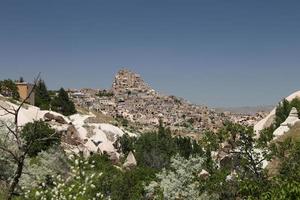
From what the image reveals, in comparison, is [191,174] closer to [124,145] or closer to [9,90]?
[124,145]

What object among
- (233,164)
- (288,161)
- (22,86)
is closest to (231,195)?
(233,164)

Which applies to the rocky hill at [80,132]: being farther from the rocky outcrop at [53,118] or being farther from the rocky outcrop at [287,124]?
the rocky outcrop at [287,124]

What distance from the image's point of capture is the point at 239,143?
114ft

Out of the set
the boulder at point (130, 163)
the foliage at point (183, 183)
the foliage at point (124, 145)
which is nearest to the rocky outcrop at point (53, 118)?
the foliage at point (124, 145)

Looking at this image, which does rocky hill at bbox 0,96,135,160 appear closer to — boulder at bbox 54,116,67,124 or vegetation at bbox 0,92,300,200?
boulder at bbox 54,116,67,124

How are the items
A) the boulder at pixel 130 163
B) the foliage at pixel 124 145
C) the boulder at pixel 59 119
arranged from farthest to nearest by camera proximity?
1. the foliage at pixel 124 145
2. the boulder at pixel 59 119
3. the boulder at pixel 130 163

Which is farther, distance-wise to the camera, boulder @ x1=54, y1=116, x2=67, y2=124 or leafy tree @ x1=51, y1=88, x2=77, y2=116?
leafy tree @ x1=51, y1=88, x2=77, y2=116

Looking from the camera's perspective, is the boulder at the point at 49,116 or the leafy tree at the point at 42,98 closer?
the boulder at the point at 49,116

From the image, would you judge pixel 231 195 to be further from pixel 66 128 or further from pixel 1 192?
pixel 66 128

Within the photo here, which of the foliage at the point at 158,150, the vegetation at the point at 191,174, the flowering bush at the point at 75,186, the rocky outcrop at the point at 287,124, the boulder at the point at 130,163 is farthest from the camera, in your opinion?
the foliage at the point at 158,150

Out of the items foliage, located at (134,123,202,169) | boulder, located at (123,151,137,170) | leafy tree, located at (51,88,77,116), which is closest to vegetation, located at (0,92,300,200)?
boulder, located at (123,151,137,170)

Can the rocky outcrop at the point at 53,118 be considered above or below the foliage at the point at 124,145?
above

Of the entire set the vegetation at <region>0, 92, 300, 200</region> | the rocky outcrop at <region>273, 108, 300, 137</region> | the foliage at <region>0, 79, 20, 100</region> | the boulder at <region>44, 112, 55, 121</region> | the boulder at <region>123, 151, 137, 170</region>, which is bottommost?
the boulder at <region>123, 151, 137, 170</region>

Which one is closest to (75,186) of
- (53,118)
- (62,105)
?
(53,118)
